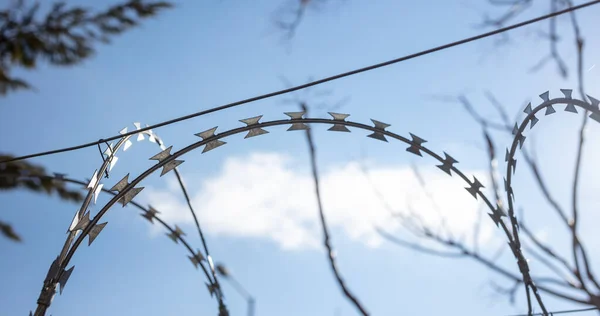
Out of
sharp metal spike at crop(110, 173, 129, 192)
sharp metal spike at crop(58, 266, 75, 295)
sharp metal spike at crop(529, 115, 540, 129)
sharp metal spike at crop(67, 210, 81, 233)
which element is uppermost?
sharp metal spike at crop(529, 115, 540, 129)

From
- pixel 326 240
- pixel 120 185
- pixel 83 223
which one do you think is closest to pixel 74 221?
pixel 83 223

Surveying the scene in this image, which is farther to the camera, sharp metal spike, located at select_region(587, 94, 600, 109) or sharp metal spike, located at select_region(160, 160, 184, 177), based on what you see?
sharp metal spike, located at select_region(160, 160, 184, 177)

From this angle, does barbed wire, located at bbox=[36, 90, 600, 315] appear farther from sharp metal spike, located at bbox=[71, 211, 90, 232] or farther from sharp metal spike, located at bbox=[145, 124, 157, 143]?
sharp metal spike, located at bbox=[145, 124, 157, 143]

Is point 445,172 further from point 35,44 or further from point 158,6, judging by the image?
point 35,44

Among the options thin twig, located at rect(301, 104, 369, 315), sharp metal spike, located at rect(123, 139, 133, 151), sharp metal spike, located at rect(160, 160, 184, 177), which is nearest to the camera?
sharp metal spike, located at rect(160, 160, 184, 177)

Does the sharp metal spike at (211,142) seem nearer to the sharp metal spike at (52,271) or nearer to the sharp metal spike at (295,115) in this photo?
the sharp metal spike at (295,115)

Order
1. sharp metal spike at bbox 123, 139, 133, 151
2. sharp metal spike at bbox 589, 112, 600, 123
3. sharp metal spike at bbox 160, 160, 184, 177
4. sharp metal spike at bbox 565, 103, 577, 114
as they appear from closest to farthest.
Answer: sharp metal spike at bbox 589, 112, 600, 123 → sharp metal spike at bbox 565, 103, 577, 114 → sharp metal spike at bbox 160, 160, 184, 177 → sharp metal spike at bbox 123, 139, 133, 151

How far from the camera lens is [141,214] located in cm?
412

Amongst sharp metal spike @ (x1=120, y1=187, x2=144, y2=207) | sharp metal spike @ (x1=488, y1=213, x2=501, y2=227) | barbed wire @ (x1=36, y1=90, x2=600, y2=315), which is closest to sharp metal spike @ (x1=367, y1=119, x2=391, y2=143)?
barbed wire @ (x1=36, y1=90, x2=600, y2=315)

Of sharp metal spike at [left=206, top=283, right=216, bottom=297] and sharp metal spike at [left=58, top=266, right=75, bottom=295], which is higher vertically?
sharp metal spike at [left=206, top=283, right=216, bottom=297]

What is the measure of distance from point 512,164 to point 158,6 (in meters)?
9.42

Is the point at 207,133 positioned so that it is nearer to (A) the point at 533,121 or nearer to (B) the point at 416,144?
(B) the point at 416,144

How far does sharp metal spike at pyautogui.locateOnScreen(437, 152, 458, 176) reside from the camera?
10.5ft

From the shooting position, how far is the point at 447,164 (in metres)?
3.19
